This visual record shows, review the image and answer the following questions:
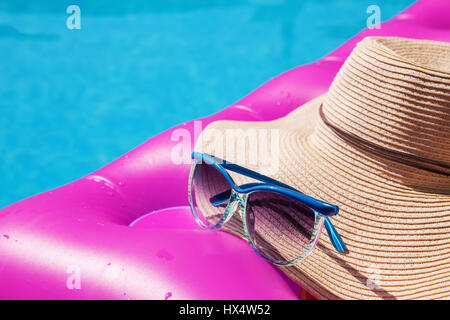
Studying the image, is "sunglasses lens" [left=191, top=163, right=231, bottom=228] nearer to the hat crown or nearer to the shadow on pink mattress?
the shadow on pink mattress

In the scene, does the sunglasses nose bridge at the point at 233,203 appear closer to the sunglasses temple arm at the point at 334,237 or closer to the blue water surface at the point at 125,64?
the sunglasses temple arm at the point at 334,237

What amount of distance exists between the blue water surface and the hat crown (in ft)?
5.18

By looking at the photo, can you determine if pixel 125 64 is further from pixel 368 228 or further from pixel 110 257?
pixel 368 228

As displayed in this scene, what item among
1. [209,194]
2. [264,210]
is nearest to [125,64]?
[209,194]

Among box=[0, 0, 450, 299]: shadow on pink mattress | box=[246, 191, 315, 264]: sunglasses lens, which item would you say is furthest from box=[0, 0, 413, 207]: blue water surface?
box=[246, 191, 315, 264]: sunglasses lens

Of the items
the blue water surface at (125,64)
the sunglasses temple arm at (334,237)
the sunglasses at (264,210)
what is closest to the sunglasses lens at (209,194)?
the sunglasses at (264,210)

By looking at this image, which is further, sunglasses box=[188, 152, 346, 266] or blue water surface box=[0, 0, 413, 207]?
blue water surface box=[0, 0, 413, 207]

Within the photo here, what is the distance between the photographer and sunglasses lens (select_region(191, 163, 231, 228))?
0.70 meters

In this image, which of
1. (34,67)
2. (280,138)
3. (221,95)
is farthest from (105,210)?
(34,67)

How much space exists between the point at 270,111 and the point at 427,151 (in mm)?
566

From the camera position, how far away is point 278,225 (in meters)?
0.64

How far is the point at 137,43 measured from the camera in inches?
107

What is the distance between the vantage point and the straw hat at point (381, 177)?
601 mm

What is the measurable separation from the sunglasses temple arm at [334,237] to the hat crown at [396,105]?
0.15 m
